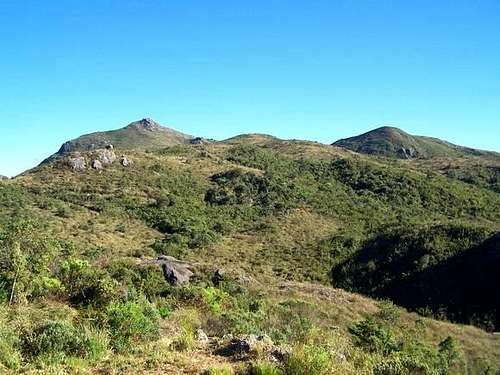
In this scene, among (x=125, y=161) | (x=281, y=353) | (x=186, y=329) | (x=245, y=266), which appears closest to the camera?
(x=281, y=353)

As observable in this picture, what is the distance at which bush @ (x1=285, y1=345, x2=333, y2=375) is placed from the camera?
257 inches

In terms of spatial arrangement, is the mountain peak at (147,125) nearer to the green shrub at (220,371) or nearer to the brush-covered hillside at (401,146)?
the brush-covered hillside at (401,146)

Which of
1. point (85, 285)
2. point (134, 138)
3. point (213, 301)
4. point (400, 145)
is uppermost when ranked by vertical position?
point (134, 138)

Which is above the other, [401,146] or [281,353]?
[401,146]

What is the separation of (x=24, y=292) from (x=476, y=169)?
84538mm

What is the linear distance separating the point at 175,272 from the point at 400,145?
136 m

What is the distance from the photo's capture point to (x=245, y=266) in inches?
1519

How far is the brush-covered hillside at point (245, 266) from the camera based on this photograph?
762cm

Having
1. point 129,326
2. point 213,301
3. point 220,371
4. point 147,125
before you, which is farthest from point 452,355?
point 147,125

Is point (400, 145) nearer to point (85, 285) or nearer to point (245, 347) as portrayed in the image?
point (85, 285)

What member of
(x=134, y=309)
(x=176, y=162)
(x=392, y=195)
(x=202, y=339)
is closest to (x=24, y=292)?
(x=134, y=309)

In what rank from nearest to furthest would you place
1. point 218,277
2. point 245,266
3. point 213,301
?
point 213,301
point 218,277
point 245,266

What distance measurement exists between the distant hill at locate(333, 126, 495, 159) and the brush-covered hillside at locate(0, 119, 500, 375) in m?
53.8

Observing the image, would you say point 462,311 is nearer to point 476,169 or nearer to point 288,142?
point 476,169
